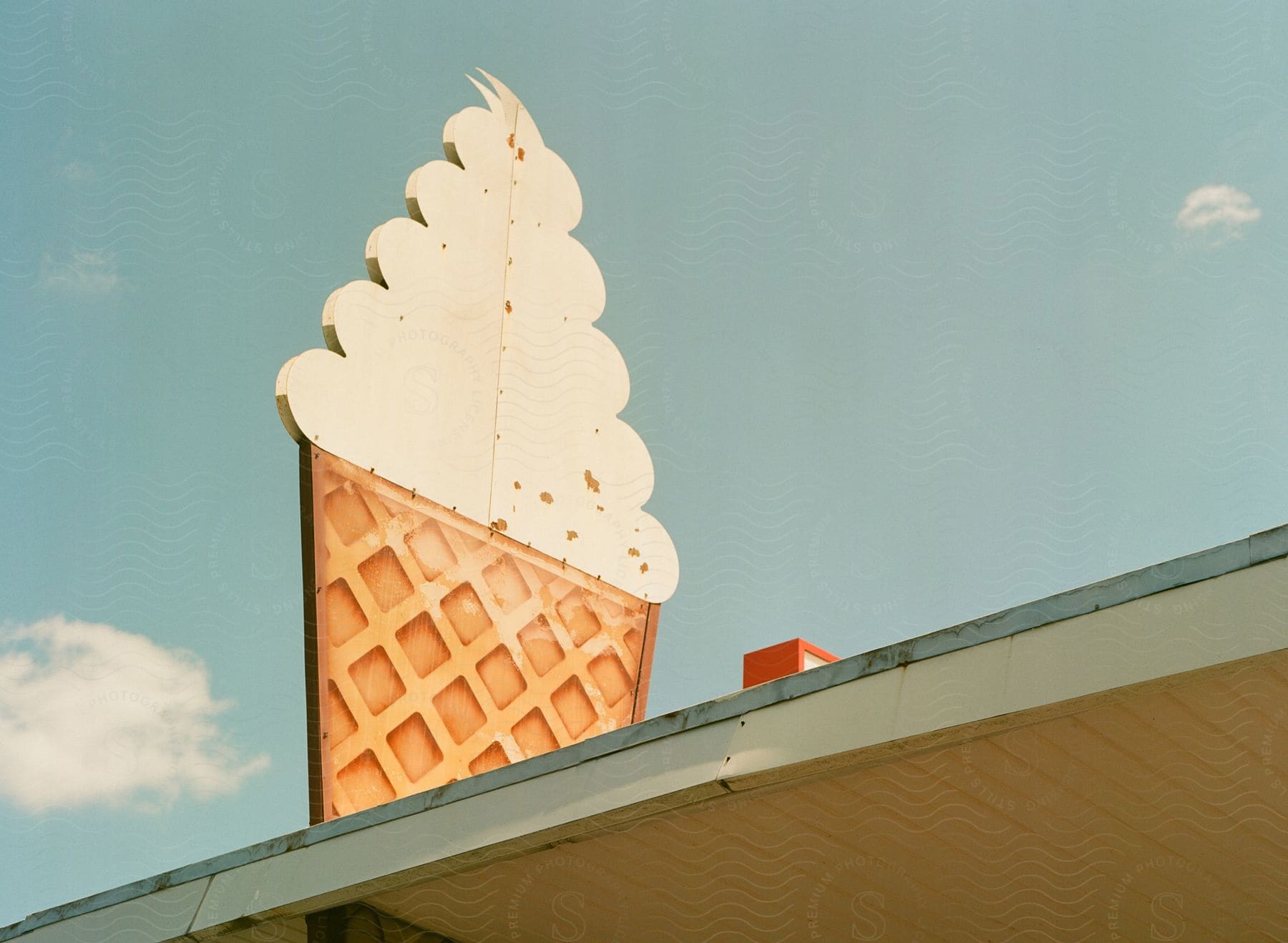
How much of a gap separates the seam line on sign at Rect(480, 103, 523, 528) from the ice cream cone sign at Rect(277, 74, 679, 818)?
13 mm

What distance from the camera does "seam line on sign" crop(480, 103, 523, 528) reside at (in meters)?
7.52

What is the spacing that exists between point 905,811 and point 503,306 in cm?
481

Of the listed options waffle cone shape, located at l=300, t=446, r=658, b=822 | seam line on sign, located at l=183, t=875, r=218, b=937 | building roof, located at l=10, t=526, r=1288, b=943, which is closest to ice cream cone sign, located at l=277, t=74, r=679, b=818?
waffle cone shape, located at l=300, t=446, r=658, b=822

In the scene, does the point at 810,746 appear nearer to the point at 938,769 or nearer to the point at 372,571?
the point at 938,769

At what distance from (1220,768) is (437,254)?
211 inches

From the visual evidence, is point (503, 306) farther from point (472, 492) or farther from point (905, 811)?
point (905, 811)

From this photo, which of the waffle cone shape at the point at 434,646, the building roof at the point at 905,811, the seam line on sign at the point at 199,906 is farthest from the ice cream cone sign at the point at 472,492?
the building roof at the point at 905,811

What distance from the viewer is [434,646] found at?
698 cm

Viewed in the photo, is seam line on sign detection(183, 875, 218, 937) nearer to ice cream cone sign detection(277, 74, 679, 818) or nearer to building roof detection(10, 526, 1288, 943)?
building roof detection(10, 526, 1288, 943)

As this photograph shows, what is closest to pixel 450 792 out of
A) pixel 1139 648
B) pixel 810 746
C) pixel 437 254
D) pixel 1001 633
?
pixel 810 746

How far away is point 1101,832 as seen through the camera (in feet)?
12.9

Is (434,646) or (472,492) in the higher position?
(472,492)

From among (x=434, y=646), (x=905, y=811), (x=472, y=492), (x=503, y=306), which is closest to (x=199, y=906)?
(x=434, y=646)

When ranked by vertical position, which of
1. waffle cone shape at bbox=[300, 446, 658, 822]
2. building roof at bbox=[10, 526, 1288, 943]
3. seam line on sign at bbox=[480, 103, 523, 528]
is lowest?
building roof at bbox=[10, 526, 1288, 943]
